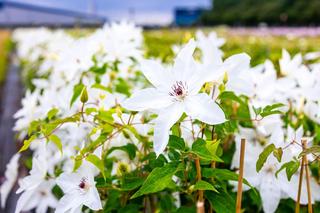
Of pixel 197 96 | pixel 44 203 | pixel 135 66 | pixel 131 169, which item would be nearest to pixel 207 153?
pixel 197 96

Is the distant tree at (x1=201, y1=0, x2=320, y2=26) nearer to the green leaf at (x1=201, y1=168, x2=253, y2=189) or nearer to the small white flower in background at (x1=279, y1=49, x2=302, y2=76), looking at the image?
the small white flower in background at (x1=279, y1=49, x2=302, y2=76)

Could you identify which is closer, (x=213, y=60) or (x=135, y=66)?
(x=213, y=60)

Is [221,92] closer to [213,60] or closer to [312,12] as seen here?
[213,60]

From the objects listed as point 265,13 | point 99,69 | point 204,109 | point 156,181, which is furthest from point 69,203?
point 265,13

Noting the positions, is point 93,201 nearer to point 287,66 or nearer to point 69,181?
point 69,181

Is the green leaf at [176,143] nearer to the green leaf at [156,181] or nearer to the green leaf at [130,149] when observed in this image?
the green leaf at [156,181]
